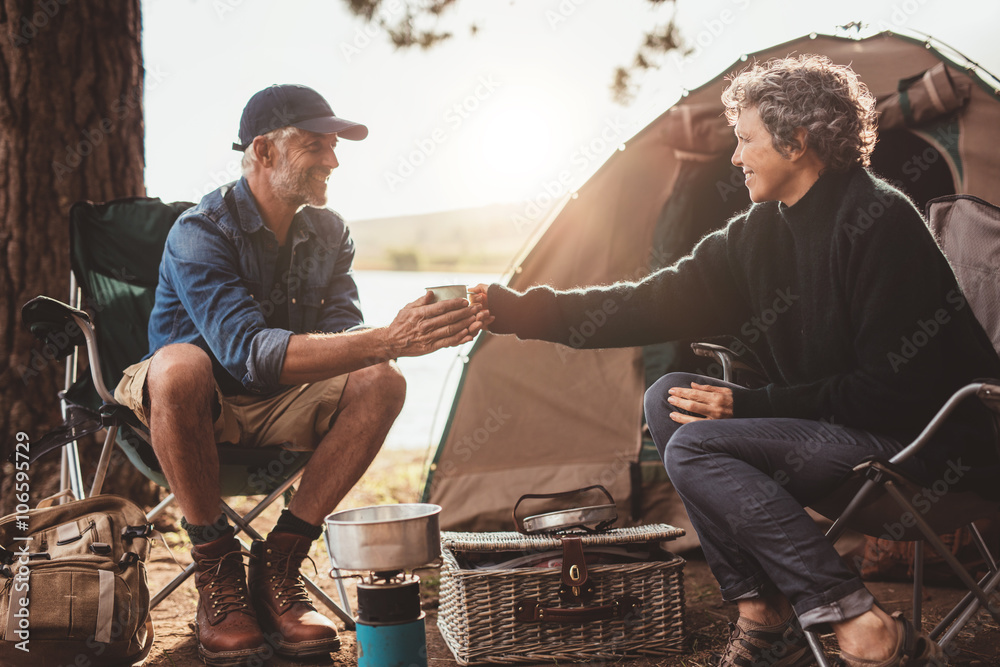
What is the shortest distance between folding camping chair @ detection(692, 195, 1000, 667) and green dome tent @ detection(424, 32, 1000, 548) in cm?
98

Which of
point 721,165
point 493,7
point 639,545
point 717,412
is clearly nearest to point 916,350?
point 717,412

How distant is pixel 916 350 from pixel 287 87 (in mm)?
1813

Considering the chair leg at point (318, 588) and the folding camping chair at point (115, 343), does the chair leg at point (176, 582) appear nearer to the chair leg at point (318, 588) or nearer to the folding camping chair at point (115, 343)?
the folding camping chair at point (115, 343)

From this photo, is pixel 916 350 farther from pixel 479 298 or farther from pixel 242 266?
pixel 242 266

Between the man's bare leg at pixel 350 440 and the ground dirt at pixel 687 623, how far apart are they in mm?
394

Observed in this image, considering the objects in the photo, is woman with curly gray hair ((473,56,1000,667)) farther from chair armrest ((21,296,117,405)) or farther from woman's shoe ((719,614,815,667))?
chair armrest ((21,296,117,405))

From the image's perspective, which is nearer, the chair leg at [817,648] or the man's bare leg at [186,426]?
the chair leg at [817,648]

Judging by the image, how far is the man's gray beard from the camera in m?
2.43

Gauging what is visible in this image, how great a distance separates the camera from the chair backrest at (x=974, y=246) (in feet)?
6.90

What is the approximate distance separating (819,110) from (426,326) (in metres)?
1.02

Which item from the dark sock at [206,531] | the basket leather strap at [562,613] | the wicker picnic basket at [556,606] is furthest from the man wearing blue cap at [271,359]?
the basket leather strap at [562,613]

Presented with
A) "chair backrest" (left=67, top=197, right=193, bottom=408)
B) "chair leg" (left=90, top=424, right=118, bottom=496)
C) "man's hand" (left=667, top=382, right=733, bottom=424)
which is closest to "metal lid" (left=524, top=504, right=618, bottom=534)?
"man's hand" (left=667, top=382, right=733, bottom=424)

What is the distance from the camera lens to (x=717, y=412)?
5.90 feet

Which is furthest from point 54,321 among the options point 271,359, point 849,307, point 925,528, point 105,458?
point 925,528
